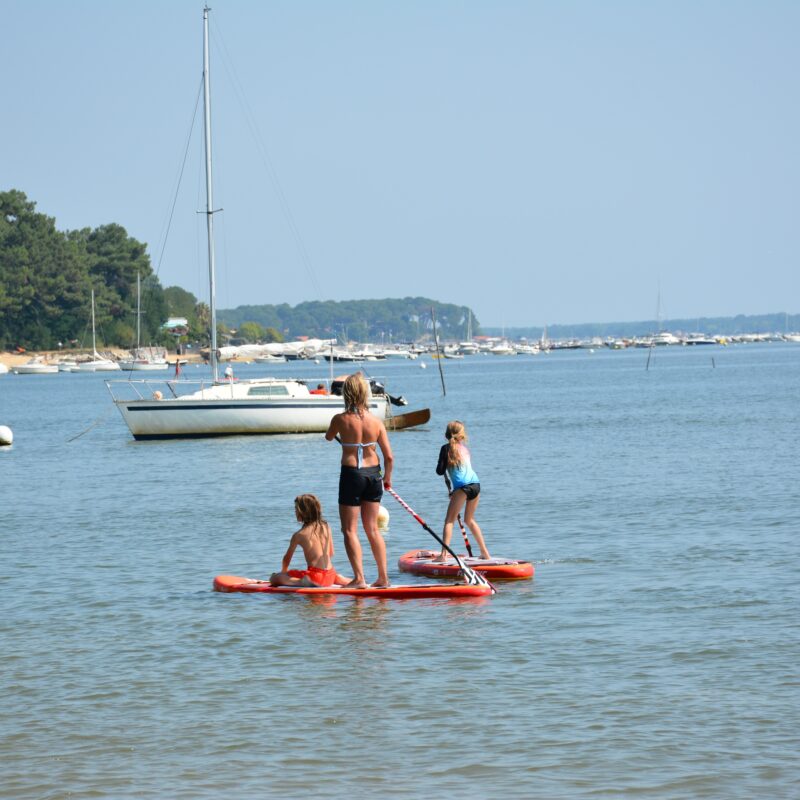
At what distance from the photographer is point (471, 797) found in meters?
8.22

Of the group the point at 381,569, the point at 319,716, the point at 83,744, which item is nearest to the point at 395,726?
the point at 319,716

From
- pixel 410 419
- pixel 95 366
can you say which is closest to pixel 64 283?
pixel 95 366

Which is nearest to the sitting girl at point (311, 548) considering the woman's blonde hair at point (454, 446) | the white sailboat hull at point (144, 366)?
the woman's blonde hair at point (454, 446)

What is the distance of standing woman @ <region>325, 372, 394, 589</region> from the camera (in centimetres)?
1327

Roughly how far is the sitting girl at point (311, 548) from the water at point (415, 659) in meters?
0.37

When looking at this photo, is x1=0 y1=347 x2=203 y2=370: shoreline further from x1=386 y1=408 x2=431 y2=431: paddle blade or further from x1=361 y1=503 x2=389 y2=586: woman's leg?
x1=361 y1=503 x2=389 y2=586: woman's leg

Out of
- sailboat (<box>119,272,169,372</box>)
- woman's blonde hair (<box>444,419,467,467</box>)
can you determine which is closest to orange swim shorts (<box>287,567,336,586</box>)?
woman's blonde hair (<box>444,419,467,467</box>)

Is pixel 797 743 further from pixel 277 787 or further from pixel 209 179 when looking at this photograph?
pixel 209 179

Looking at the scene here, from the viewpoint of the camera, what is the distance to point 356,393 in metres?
13.1

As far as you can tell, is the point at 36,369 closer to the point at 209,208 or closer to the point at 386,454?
the point at 209,208

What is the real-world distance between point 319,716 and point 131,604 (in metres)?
4.97

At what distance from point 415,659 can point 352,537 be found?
7.77ft

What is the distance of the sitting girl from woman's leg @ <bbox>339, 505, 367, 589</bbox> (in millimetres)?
239

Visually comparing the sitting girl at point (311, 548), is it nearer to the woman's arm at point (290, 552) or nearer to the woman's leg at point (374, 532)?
the woman's arm at point (290, 552)
